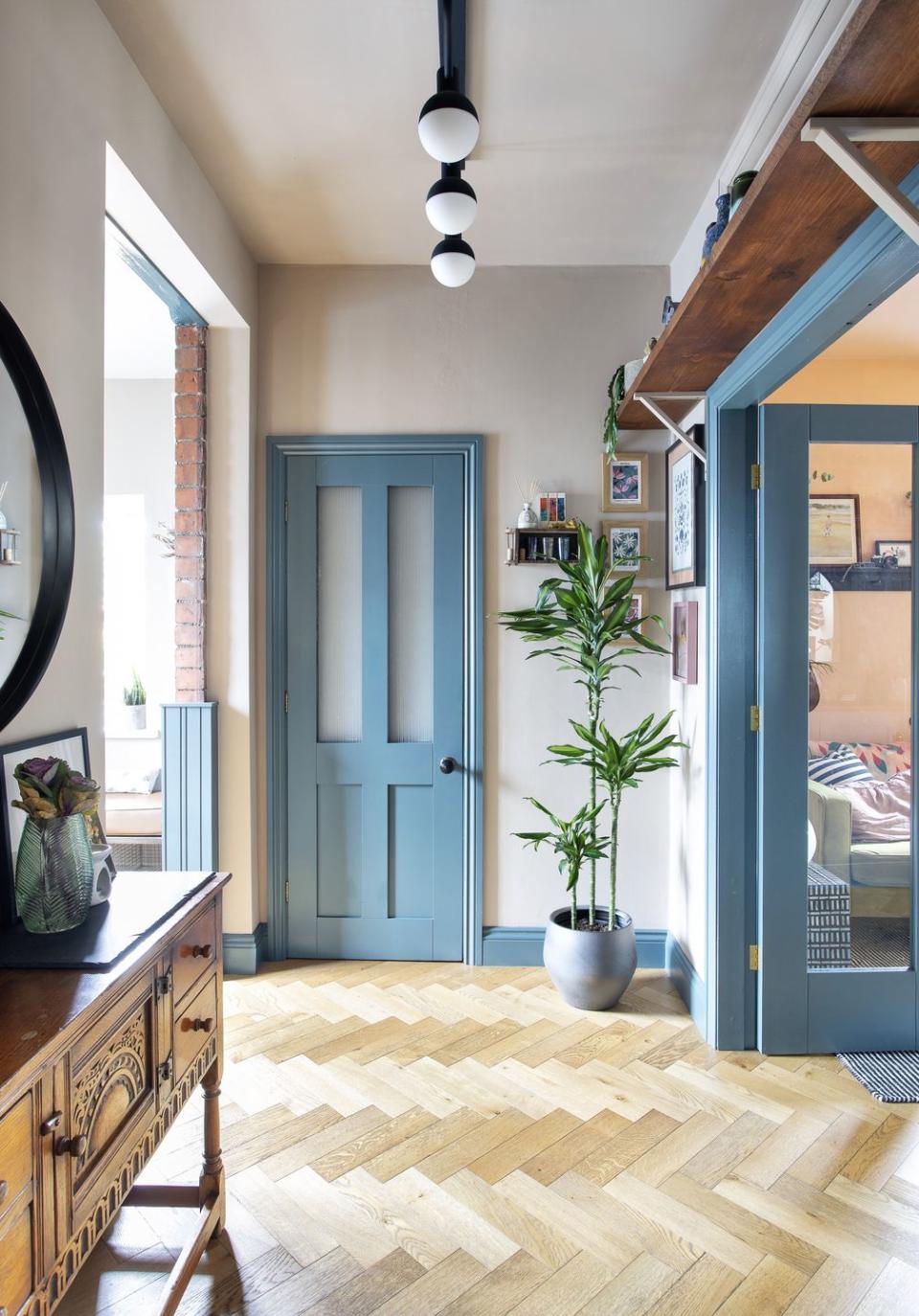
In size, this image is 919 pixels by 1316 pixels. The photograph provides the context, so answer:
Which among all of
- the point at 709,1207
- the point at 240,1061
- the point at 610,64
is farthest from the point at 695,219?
the point at 240,1061

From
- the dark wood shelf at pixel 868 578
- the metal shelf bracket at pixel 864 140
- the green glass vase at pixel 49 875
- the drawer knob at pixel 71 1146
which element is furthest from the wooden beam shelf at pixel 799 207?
the drawer knob at pixel 71 1146

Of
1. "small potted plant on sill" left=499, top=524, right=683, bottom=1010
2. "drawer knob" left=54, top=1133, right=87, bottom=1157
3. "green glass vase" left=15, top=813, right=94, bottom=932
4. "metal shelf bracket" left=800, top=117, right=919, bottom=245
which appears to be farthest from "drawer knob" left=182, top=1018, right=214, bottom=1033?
"metal shelf bracket" left=800, top=117, right=919, bottom=245

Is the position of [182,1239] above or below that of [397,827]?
below

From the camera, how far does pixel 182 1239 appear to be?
175 cm

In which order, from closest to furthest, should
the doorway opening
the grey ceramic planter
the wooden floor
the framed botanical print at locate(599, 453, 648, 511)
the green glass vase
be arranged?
the green glass vase → the wooden floor → the grey ceramic planter → the framed botanical print at locate(599, 453, 648, 511) → the doorway opening

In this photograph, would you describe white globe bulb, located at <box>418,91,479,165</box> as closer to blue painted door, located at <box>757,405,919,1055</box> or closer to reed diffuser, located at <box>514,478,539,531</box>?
blue painted door, located at <box>757,405,919,1055</box>

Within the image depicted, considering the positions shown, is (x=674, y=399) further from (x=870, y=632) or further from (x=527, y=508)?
(x=870, y=632)

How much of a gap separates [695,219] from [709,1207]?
297 cm

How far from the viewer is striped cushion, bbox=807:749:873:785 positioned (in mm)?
2541

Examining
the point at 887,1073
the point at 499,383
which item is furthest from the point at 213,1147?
the point at 499,383

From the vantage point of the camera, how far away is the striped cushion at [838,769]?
254 cm

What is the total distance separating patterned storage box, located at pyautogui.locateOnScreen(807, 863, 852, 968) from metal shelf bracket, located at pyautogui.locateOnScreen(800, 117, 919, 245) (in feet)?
6.45

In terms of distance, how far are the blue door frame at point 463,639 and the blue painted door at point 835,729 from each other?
1101mm

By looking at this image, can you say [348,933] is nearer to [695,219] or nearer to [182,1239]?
[182,1239]
